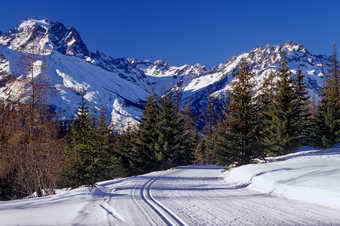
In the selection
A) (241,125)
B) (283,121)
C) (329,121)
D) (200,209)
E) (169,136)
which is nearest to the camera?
(200,209)

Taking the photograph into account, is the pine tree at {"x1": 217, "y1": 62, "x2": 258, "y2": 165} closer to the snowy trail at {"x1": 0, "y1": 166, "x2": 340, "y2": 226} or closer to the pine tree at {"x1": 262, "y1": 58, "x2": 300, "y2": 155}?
the pine tree at {"x1": 262, "y1": 58, "x2": 300, "y2": 155}

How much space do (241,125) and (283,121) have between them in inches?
241

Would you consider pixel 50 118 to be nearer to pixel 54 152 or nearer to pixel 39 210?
pixel 54 152

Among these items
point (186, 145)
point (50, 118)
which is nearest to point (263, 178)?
point (50, 118)

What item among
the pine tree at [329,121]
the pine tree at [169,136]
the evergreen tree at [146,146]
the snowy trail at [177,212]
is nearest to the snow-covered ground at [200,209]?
the snowy trail at [177,212]

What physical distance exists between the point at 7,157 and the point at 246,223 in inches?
728

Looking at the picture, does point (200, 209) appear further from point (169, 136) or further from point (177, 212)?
point (169, 136)

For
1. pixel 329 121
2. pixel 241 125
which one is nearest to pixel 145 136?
pixel 241 125

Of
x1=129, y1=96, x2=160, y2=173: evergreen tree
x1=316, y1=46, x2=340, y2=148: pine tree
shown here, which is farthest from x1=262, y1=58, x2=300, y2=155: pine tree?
x1=129, y1=96, x2=160, y2=173: evergreen tree

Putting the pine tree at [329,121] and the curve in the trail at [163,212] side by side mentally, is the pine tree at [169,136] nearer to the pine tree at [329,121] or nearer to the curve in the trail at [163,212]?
the pine tree at [329,121]

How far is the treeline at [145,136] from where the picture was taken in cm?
1911

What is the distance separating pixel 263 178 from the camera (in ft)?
42.4

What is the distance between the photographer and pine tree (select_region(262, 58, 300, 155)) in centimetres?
2658

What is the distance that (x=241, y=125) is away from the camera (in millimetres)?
22469
